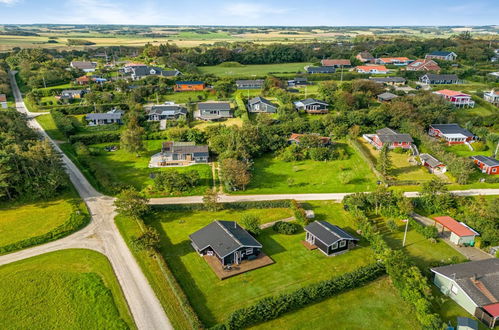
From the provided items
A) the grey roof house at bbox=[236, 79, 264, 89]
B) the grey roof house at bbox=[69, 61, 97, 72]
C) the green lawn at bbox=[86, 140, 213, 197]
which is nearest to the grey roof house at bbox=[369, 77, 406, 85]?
the grey roof house at bbox=[236, 79, 264, 89]

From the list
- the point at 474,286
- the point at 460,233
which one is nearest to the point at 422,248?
the point at 460,233

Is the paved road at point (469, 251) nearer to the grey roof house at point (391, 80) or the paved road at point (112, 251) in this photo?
the paved road at point (112, 251)

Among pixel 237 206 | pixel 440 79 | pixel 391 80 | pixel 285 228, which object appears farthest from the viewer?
pixel 440 79

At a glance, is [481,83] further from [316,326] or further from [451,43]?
[316,326]

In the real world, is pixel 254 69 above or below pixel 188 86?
above

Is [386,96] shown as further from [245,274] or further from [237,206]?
[245,274]

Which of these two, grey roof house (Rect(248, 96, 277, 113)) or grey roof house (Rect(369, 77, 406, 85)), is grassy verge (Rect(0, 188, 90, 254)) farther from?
grey roof house (Rect(369, 77, 406, 85))

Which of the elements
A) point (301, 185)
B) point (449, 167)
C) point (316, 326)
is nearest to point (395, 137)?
point (449, 167)
